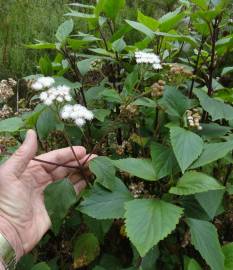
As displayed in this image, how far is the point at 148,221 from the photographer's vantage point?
3.71 ft

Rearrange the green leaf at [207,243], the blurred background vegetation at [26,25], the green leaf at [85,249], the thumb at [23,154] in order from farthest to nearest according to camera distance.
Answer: the blurred background vegetation at [26,25], the green leaf at [85,249], the thumb at [23,154], the green leaf at [207,243]

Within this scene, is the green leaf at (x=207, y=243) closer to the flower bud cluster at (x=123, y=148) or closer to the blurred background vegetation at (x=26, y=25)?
the flower bud cluster at (x=123, y=148)

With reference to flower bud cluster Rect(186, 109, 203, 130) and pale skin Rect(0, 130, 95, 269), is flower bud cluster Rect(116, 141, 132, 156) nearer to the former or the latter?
pale skin Rect(0, 130, 95, 269)

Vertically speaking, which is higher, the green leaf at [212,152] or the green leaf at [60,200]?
the green leaf at [212,152]

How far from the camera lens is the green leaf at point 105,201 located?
122cm

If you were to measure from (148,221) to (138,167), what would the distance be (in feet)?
0.60

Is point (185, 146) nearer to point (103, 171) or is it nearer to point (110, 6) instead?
point (103, 171)

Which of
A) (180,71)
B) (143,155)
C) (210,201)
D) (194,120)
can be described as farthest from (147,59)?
(210,201)

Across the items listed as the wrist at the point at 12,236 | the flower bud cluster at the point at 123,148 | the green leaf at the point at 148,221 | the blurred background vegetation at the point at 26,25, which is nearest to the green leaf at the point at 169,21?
the flower bud cluster at the point at 123,148

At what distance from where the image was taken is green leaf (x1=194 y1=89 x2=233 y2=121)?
4.46ft

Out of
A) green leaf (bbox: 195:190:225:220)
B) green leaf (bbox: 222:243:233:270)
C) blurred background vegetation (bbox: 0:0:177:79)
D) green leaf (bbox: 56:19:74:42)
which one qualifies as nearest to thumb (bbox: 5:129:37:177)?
green leaf (bbox: 56:19:74:42)

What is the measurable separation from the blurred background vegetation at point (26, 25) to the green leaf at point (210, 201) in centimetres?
296

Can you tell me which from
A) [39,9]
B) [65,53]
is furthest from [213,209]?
[39,9]

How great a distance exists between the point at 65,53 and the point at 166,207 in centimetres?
61
